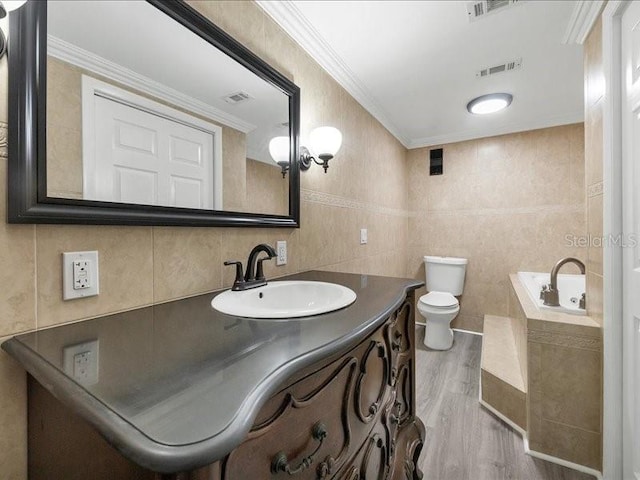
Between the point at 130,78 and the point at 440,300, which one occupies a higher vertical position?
the point at 130,78

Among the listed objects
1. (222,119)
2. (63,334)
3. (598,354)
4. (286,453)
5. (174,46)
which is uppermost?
(174,46)

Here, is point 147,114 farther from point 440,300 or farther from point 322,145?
point 440,300

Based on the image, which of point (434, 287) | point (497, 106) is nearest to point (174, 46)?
point (497, 106)

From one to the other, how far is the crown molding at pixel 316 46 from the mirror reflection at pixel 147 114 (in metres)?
0.40

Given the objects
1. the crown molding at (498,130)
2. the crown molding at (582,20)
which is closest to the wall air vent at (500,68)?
the crown molding at (582,20)

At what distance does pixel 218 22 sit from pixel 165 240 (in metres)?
0.91

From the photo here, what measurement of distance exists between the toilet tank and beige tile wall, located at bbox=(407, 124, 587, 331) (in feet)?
0.52

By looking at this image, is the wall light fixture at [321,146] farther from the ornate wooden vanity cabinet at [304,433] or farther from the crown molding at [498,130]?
the crown molding at [498,130]

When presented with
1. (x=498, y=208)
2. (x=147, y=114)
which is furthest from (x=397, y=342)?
(x=498, y=208)

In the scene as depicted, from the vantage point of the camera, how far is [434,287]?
329 centimetres

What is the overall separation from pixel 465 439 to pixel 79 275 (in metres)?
1.96

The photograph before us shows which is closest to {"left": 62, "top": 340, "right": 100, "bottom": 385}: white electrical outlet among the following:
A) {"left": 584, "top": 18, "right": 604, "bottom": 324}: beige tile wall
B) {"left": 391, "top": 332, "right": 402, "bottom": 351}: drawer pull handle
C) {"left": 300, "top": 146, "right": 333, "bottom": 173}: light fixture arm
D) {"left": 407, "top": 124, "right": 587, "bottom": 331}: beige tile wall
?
{"left": 391, "top": 332, "right": 402, "bottom": 351}: drawer pull handle

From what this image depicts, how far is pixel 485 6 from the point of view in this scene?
1456mm

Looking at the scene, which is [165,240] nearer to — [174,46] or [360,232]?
[174,46]
